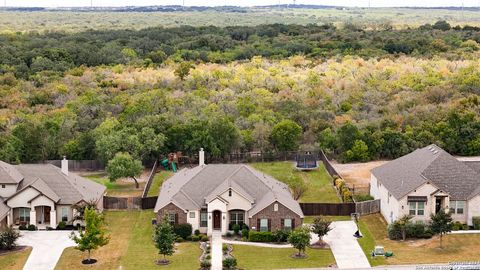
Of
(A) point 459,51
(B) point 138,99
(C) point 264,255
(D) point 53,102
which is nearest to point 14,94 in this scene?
(D) point 53,102

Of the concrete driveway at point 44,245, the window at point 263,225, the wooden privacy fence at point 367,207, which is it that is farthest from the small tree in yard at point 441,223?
the concrete driveway at point 44,245

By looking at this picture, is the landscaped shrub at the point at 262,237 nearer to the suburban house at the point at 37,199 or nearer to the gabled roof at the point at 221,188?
the gabled roof at the point at 221,188

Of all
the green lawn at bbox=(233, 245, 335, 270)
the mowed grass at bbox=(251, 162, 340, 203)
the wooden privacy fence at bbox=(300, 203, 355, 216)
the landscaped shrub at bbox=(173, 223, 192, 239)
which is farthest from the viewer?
the mowed grass at bbox=(251, 162, 340, 203)

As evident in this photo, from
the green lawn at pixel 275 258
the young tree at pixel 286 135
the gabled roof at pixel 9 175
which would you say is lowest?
the green lawn at pixel 275 258

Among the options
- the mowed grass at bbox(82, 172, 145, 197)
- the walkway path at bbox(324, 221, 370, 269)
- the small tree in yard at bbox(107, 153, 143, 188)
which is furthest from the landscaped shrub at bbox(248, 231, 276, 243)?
the small tree in yard at bbox(107, 153, 143, 188)

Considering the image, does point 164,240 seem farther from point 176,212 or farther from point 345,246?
point 345,246

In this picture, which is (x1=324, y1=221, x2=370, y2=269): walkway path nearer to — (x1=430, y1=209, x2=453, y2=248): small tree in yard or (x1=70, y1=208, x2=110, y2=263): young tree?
(x1=430, y1=209, x2=453, y2=248): small tree in yard
